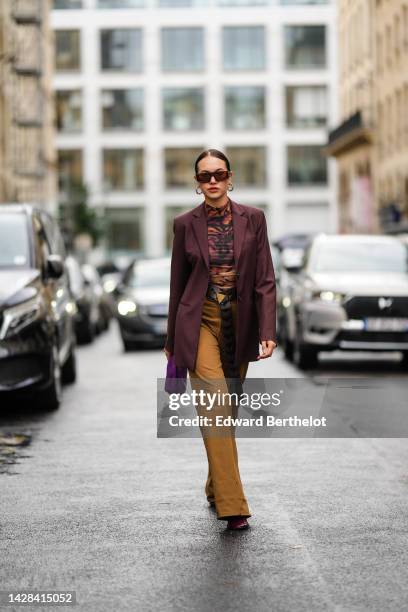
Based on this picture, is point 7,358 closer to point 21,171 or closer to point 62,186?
point 21,171

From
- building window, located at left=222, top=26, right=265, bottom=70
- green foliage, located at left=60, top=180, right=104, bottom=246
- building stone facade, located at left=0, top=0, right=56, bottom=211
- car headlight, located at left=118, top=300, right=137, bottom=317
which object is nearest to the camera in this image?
car headlight, located at left=118, top=300, right=137, bottom=317

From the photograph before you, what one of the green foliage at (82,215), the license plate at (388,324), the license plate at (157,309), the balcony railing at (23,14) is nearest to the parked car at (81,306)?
the license plate at (157,309)

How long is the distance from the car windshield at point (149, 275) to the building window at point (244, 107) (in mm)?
73908

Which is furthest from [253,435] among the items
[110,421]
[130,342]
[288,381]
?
[130,342]

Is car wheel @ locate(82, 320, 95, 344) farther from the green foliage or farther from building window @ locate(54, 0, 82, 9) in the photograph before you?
building window @ locate(54, 0, 82, 9)

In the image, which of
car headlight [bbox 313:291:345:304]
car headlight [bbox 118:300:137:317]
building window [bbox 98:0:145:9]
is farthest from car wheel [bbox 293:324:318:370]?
building window [bbox 98:0:145:9]

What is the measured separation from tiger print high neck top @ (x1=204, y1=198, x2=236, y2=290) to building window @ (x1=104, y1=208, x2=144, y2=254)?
302ft

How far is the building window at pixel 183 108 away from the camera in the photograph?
333 ft

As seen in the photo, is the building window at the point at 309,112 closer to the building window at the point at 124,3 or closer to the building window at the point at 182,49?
the building window at the point at 182,49

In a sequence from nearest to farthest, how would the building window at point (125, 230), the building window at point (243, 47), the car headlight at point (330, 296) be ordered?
1. the car headlight at point (330, 296)
2. the building window at point (125, 230)
3. the building window at point (243, 47)

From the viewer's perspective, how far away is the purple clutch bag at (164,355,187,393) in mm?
7594

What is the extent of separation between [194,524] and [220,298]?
1138mm

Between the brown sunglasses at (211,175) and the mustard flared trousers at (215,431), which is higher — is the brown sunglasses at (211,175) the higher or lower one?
the higher one

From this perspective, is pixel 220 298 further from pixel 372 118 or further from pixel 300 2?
pixel 300 2
